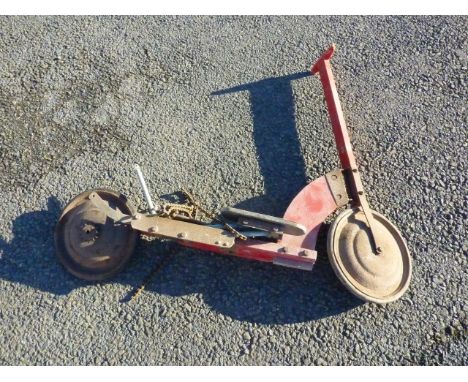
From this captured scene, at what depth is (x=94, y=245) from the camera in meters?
2.90

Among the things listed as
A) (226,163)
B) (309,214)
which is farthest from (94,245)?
(309,214)

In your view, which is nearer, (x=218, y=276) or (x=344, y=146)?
(x=218, y=276)

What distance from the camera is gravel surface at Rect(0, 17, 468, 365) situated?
283cm

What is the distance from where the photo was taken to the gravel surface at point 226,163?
2.83m

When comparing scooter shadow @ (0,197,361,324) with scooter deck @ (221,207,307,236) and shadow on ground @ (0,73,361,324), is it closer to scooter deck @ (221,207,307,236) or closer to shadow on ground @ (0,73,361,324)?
shadow on ground @ (0,73,361,324)

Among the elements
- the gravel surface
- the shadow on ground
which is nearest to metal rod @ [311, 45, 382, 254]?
the gravel surface

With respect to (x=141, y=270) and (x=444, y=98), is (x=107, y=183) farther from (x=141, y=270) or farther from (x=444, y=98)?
(x=444, y=98)

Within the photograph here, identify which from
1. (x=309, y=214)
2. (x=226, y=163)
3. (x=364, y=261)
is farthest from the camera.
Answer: (x=226, y=163)

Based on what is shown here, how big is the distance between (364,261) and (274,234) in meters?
0.67

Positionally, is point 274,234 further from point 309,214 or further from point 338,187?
point 338,187

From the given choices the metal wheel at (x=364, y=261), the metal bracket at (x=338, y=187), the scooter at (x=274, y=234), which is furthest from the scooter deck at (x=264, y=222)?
the metal bracket at (x=338, y=187)

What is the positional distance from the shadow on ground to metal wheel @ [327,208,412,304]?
0.20 meters

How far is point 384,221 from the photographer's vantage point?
2.98 m

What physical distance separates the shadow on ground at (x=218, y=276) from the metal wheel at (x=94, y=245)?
0.31ft
